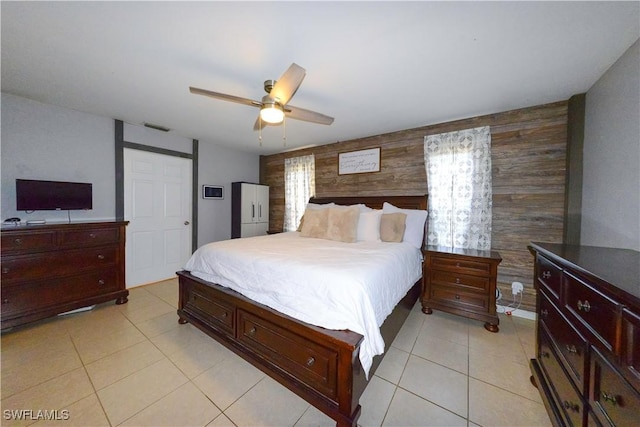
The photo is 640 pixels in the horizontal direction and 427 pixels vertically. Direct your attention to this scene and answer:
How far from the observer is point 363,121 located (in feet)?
9.97

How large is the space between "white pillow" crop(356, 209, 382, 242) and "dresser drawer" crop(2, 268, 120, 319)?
3118mm

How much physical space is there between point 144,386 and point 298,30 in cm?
263

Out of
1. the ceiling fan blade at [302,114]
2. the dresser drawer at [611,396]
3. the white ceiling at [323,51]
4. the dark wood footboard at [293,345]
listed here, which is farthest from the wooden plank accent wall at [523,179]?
the dresser drawer at [611,396]

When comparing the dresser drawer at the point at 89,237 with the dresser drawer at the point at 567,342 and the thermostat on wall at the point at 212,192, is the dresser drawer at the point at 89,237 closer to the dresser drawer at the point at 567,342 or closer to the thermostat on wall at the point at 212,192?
the thermostat on wall at the point at 212,192

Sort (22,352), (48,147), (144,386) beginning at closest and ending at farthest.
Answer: (144,386), (22,352), (48,147)

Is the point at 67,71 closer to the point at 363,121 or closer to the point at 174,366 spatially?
the point at 174,366

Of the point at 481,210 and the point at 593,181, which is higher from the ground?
the point at 593,181

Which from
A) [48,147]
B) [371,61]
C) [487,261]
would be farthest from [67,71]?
[487,261]

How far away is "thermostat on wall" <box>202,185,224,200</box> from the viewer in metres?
4.17

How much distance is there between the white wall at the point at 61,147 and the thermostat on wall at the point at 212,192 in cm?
73

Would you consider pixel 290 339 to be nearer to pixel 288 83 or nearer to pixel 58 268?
pixel 288 83

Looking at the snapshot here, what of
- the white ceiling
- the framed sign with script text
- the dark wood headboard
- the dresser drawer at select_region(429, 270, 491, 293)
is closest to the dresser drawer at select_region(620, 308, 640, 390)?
the white ceiling

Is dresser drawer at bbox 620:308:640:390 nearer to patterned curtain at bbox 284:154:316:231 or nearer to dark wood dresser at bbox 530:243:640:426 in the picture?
dark wood dresser at bbox 530:243:640:426

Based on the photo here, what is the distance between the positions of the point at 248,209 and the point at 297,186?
1.09 metres
